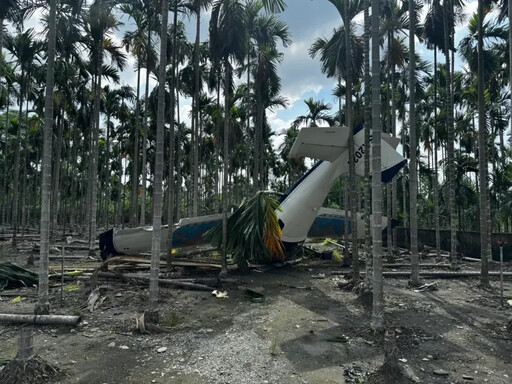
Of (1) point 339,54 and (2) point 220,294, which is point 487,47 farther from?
(2) point 220,294

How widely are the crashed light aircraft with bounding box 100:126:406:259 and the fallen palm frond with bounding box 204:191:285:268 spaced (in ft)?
6.71

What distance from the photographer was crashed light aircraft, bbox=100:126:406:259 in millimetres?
14078

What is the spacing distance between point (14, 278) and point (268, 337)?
9.73 metres

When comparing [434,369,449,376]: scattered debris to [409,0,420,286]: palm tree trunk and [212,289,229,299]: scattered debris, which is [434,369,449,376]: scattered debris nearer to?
[212,289,229,299]: scattered debris

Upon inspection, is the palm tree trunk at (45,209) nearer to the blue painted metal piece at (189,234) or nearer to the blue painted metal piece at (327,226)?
the blue painted metal piece at (189,234)

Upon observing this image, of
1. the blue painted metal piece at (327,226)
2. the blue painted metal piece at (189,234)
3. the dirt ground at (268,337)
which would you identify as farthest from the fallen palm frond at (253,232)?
the blue painted metal piece at (327,226)

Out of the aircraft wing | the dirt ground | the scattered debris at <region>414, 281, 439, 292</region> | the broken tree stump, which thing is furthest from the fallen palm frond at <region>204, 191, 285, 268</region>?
the broken tree stump

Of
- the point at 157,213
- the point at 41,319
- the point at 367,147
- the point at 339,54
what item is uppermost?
the point at 339,54

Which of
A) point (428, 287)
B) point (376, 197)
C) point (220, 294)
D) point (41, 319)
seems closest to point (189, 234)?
point (220, 294)

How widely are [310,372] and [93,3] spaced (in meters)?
11.8

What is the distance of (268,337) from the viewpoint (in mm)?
7898

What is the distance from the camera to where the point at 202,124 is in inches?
1218

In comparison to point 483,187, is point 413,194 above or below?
below

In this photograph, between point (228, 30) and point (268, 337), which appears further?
point (228, 30)
